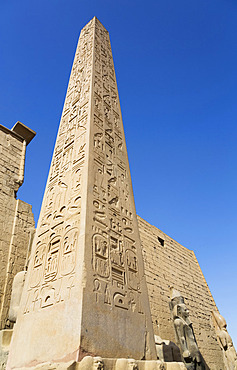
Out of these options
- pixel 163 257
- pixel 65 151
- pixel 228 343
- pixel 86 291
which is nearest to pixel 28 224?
pixel 65 151

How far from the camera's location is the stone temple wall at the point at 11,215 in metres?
4.00

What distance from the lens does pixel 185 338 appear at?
19.2ft

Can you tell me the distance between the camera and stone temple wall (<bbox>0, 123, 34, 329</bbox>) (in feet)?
13.1

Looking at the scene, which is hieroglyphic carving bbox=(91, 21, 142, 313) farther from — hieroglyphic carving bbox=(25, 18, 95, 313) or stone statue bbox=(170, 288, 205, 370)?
stone statue bbox=(170, 288, 205, 370)

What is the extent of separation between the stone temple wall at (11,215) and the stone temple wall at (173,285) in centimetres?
434

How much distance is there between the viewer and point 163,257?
370 inches

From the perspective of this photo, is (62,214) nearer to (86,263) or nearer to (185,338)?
(86,263)

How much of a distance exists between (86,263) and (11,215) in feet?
10.2

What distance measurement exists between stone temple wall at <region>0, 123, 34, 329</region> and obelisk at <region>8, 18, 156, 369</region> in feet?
5.71

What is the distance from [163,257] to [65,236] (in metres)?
7.64

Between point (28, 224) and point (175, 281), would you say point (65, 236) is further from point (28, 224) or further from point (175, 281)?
point (175, 281)

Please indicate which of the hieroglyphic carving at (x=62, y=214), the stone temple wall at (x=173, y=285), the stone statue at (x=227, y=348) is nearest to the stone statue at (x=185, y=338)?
the stone temple wall at (x=173, y=285)

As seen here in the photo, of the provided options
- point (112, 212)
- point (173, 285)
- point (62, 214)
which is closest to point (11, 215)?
point (62, 214)

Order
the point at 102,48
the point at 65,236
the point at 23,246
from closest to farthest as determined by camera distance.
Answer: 1. the point at 65,236
2. the point at 23,246
3. the point at 102,48
